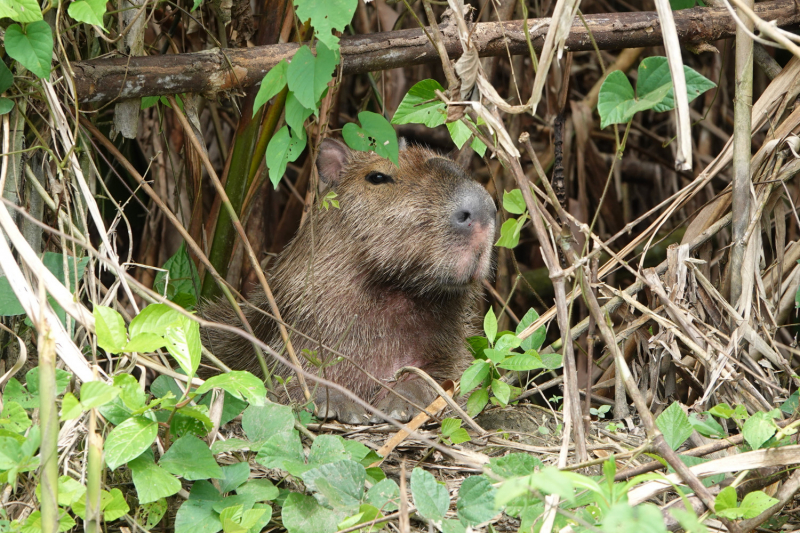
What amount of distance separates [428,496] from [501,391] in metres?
0.68

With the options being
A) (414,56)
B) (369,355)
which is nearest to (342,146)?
(414,56)

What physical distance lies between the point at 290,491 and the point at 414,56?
1530 millimetres

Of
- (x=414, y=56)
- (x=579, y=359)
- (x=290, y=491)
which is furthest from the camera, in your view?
(x=579, y=359)

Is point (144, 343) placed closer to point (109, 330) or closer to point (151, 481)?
point (109, 330)

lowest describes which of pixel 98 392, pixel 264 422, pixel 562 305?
pixel 264 422

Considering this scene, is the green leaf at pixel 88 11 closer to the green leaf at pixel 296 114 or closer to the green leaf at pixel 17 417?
the green leaf at pixel 296 114

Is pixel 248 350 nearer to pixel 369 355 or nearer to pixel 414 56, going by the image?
pixel 369 355

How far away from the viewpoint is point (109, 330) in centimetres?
194

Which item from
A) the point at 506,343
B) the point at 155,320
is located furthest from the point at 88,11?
the point at 506,343

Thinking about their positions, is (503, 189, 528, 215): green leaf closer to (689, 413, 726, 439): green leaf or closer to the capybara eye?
the capybara eye

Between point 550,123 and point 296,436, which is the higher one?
point 550,123

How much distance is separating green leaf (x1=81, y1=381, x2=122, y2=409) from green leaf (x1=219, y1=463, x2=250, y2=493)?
387 mm

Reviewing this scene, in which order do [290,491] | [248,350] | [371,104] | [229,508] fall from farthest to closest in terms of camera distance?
1. [371,104]
2. [248,350]
3. [290,491]
4. [229,508]

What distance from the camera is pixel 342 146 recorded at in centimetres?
342
